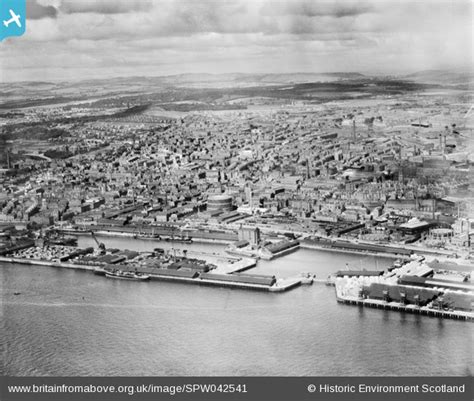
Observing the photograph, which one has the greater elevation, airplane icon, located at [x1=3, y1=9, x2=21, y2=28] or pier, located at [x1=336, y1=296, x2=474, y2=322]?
airplane icon, located at [x1=3, y1=9, x2=21, y2=28]

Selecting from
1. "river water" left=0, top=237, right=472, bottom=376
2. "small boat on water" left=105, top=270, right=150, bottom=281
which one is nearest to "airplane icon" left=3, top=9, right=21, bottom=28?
"river water" left=0, top=237, right=472, bottom=376

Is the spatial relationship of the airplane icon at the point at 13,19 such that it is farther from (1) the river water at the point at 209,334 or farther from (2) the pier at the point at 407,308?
(2) the pier at the point at 407,308

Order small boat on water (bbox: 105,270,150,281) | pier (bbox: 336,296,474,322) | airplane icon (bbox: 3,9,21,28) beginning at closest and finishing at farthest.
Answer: airplane icon (bbox: 3,9,21,28)
pier (bbox: 336,296,474,322)
small boat on water (bbox: 105,270,150,281)

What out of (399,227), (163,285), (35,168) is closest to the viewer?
(163,285)

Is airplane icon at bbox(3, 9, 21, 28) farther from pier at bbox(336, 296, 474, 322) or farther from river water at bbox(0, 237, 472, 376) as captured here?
pier at bbox(336, 296, 474, 322)
